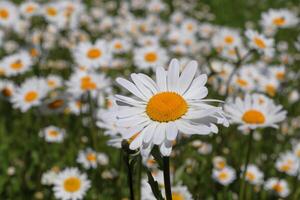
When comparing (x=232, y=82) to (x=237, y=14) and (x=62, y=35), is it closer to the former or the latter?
(x=62, y=35)

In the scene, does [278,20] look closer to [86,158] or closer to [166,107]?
[86,158]

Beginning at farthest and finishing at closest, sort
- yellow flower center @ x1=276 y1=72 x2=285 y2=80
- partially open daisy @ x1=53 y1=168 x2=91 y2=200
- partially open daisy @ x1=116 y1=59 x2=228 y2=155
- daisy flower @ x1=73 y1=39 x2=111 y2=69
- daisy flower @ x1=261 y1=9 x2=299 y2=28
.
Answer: yellow flower center @ x1=276 y1=72 x2=285 y2=80, daisy flower @ x1=73 y1=39 x2=111 y2=69, daisy flower @ x1=261 y1=9 x2=299 y2=28, partially open daisy @ x1=53 y1=168 x2=91 y2=200, partially open daisy @ x1=116 y1=59 x2=228 y2=155

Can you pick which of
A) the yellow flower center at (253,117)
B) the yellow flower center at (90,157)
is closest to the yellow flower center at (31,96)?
the yellow flower center at (90,157)

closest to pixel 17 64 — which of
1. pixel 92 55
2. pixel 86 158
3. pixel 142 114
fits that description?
pixel 92 55

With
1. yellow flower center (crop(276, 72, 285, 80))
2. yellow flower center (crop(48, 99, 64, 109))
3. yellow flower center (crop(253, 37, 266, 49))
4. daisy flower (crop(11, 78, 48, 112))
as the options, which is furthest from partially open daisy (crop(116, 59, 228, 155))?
Result: yellow flower center (crop(276, 72, 285, 80))

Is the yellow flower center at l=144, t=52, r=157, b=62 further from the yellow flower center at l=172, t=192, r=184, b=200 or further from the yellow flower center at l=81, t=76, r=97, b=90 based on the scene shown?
the yellow flower center at l=172, t=192, r=184, b=200

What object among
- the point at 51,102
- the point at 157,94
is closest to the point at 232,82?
the point at 51,102
